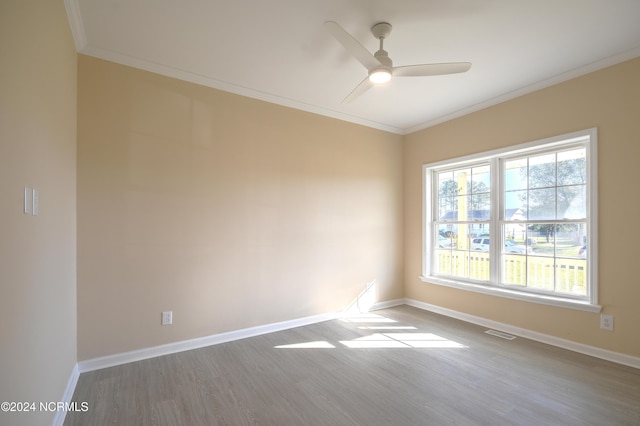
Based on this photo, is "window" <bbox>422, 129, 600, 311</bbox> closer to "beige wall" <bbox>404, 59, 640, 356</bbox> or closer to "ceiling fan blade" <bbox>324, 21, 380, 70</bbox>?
"beige wall" <bbox>404, 59, 640, 356</bbox>

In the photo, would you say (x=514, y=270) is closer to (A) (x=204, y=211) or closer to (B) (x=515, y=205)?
(B) (x=515, y=205)

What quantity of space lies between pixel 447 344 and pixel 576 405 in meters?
1.12

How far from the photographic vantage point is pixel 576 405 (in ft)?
6.67

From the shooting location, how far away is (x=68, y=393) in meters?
2.06

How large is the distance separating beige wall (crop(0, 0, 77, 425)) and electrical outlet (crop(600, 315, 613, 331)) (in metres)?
4.17

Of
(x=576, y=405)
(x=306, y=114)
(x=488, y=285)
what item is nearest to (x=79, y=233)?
(x=306, y=114)

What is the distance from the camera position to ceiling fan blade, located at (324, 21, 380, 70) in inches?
73.5

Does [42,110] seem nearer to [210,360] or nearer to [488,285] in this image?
[210,360]

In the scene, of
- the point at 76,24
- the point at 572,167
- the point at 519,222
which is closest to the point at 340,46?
the point at 76,24

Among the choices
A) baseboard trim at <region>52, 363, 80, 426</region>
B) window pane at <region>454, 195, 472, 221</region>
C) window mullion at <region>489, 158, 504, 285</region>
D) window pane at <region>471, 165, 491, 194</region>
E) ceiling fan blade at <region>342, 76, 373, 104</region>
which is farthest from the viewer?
window pane at <region>454, 195, 472, 221</region>

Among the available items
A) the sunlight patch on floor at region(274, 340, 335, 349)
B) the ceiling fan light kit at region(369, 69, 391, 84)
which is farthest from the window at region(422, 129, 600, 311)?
the ceiling fan light kit at region(369, 69, 391, 84)

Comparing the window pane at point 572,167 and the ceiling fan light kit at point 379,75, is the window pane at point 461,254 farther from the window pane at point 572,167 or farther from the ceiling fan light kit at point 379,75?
the ceiling fan light kit at point 379,75

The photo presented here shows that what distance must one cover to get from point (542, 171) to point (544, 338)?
1.83 meters

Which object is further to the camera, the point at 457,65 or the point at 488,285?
the point at 488,285
